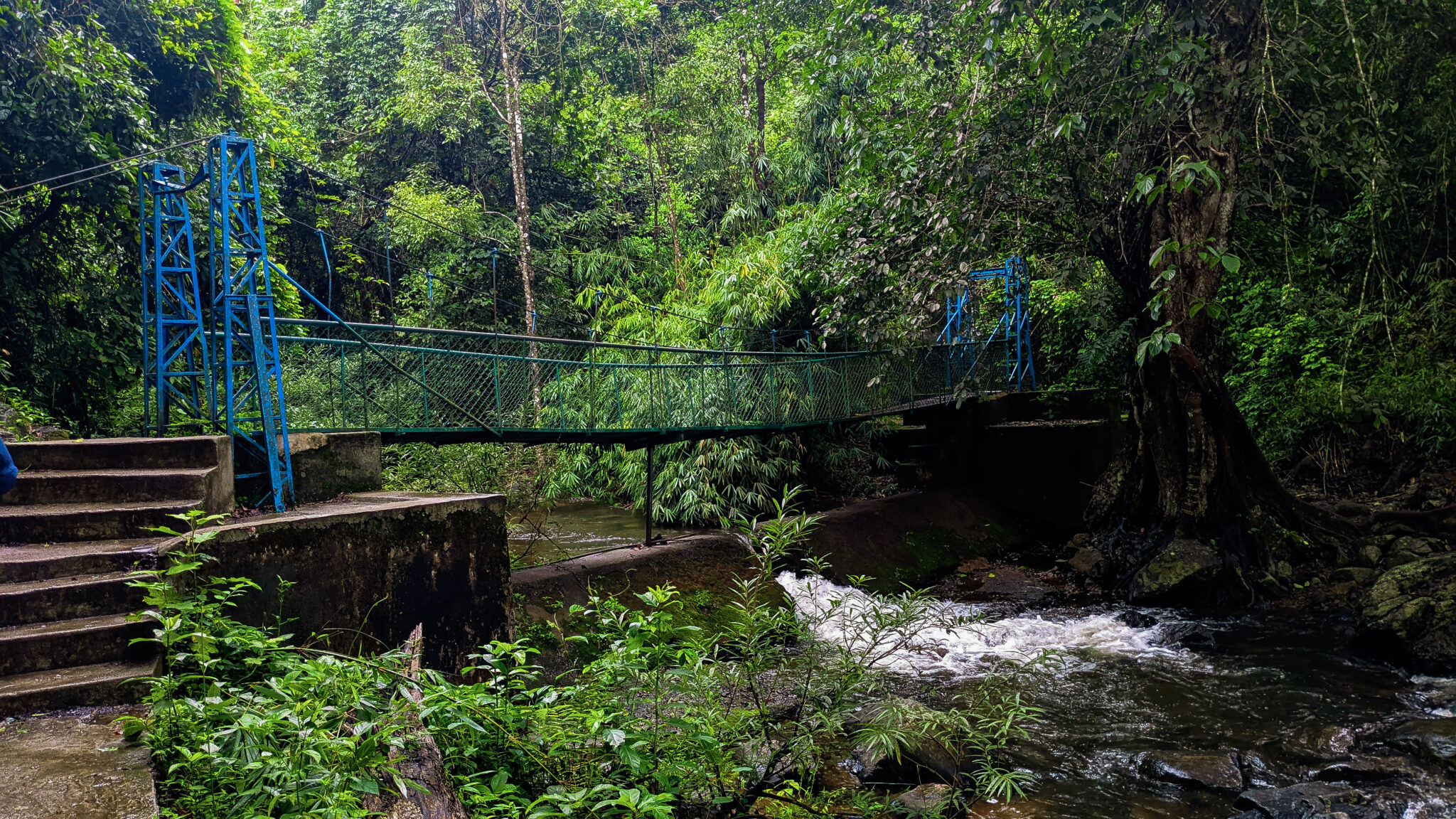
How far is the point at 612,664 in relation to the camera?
3.00 meters

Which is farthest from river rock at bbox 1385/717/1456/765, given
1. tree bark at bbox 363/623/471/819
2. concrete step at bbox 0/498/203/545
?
concrete step at bbox 0/498/203/545

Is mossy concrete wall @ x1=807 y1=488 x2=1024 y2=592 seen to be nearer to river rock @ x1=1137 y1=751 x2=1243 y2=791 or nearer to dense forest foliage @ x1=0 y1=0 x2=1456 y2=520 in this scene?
dense forest foliage @ x1=0 y1=0 x2=1456 y2=520

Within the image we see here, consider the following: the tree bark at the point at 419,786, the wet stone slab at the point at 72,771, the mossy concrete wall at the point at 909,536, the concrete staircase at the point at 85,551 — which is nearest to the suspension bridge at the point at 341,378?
the concrete staircase at the point at 85,551

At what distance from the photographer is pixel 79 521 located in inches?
157

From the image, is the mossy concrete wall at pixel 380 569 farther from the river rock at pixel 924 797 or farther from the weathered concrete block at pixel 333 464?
the river rock at pixel 924 797

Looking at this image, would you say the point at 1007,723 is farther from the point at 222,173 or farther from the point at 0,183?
the point at 0,183

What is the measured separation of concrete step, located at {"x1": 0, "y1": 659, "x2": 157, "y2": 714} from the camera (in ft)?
9.72

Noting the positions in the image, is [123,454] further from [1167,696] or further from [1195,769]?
[1167,696]

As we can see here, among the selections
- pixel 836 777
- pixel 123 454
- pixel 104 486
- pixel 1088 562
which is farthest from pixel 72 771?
pixel 1088 562

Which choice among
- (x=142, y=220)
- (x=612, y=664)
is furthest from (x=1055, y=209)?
(x=142, y=220)

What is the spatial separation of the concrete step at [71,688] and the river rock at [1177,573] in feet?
26.1

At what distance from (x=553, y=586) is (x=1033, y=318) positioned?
356 inches

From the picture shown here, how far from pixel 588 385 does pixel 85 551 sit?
5646mm

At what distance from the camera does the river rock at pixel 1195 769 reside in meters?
Result: 4.41
